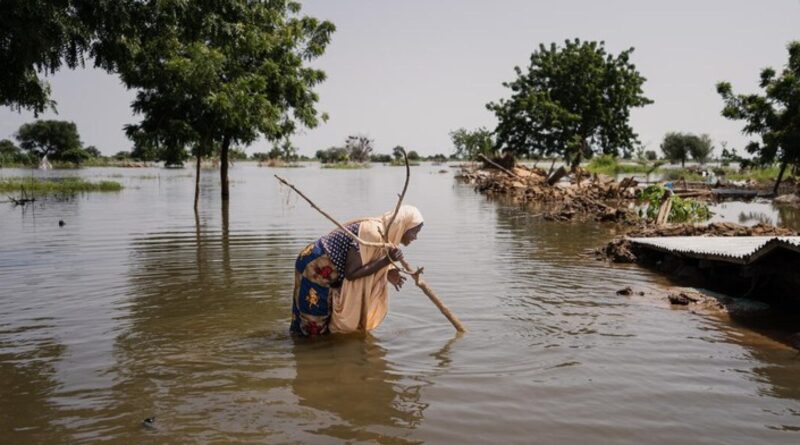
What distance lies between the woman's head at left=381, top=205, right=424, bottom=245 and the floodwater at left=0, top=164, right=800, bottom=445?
3.47 ft

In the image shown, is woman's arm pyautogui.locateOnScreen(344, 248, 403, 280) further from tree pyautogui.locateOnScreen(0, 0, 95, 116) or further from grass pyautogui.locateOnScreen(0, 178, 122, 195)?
grass pyautogui.locateOnScreen(0, 178, 122, 195)

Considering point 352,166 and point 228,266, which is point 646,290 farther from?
point 352,166

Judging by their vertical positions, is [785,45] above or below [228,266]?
above

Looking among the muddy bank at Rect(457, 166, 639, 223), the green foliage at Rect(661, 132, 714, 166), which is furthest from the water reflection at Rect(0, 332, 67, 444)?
the green foliage at Rect(661, 132, 714, 166)

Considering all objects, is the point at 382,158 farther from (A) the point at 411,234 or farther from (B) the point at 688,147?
(A) the point at 411,234

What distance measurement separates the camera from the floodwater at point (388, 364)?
13.4ft

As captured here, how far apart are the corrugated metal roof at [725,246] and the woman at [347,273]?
4392 millimetres

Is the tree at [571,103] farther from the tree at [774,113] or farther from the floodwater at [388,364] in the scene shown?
the floodwater at [388,364]

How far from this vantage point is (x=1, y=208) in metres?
20.6

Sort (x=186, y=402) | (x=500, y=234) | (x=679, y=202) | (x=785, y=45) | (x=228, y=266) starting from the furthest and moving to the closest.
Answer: (x=785, y=45) → (x=679, y=202) → (x=500, y=234) → (x=228, y=266) → (x=186, y=402)

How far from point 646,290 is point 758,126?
76.8 feet

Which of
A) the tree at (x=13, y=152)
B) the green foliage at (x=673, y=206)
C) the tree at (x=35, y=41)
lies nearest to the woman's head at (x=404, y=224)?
the tree at (x=35, y=41)

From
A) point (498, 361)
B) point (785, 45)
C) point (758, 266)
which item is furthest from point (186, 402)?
point (785, 45)

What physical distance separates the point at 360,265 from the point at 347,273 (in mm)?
140
